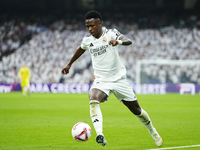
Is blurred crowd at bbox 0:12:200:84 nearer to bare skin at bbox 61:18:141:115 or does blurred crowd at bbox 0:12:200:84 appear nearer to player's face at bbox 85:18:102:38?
bare skin at bbox 61:18:141:115

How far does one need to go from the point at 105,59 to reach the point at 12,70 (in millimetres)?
26545

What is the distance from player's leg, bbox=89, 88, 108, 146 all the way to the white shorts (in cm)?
10

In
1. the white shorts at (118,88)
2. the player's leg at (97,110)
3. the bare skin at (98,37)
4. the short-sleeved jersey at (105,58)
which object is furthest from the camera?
the short-sleeved jersey at (105,58)

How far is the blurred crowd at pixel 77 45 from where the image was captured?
95.0ft

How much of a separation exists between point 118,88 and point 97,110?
2.17 feet

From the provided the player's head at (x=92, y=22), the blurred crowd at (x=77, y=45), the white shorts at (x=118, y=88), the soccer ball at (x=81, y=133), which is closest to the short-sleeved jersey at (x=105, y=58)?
the white shorts at (x=118, y=88)

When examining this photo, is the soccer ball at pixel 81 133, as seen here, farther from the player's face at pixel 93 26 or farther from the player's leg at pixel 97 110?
the player's face at pixel 93 26

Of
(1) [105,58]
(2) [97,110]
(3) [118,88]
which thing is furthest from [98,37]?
(2) [97,110]

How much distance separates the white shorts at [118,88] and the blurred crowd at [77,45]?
73.8 ft

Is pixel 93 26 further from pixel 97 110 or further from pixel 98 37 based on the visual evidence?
pixel 97 110

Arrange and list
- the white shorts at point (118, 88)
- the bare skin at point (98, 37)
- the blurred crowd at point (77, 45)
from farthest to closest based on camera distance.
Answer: the blurred crowd at point (77, 45) < the white shorts at point (118, 88) < the bare skin at point (98, 37)

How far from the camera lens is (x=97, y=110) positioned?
552 cm

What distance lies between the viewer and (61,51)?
32.6 meters

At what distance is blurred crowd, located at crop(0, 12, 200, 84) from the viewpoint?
28969 mm
